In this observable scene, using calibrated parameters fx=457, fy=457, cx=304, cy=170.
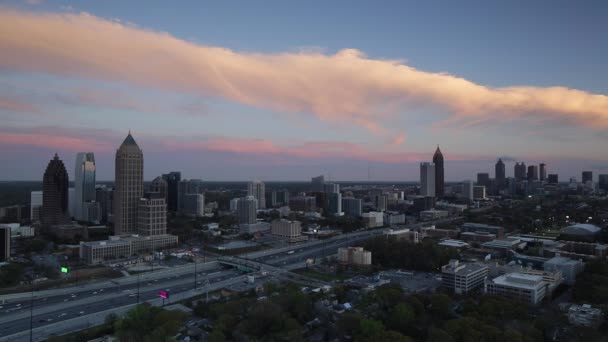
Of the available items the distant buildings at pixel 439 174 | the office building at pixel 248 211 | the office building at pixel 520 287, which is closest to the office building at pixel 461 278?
the office building at pixel 520 287

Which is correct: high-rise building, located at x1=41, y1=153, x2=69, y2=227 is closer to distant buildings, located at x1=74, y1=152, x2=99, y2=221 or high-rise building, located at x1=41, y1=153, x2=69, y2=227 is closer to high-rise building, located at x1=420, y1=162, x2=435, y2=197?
distant buildings, located at x1=74, y1=152, x2=99, y2=221

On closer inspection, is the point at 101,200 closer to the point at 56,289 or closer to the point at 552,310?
the point at 56,289

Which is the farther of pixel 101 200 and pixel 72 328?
pixel 101 200

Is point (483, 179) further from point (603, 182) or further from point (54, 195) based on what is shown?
point (54, 195)

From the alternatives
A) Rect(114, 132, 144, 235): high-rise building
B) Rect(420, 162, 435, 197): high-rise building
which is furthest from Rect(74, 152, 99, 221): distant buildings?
Rect(420, 162, 435, 197): high-rise building

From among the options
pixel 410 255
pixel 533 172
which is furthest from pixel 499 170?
pixel 410 255

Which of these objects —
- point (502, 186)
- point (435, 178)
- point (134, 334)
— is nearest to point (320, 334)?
point (134, 334)
